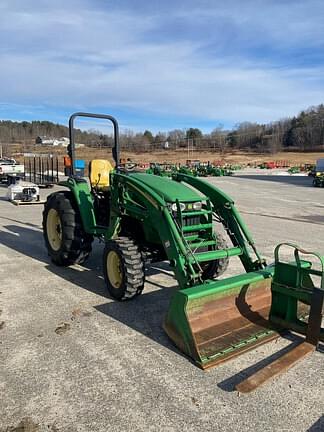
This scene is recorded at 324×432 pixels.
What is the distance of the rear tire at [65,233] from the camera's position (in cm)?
562

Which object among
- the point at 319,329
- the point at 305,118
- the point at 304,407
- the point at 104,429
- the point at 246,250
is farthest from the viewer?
the point at 305,118

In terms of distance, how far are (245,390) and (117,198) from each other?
2805 mm

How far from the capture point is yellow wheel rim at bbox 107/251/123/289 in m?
4.57

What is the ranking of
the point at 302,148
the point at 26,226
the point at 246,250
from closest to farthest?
the point at 246,250 < the point at 26,226 < the point at 302,148

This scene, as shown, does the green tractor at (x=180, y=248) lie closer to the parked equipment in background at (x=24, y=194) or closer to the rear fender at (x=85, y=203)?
the rear fender at (x=85, y=203)

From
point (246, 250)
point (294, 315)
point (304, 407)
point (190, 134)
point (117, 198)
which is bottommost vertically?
point (304, 407)

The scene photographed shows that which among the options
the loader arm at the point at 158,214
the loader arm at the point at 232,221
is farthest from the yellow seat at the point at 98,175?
the loader arm at the point at 232,221

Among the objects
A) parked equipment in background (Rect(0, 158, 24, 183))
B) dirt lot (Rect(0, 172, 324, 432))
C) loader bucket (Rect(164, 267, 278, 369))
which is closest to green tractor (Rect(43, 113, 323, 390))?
loader bucket (Rect(164, 267, 278, 369))

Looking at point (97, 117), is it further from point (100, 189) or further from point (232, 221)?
point (232, 221)

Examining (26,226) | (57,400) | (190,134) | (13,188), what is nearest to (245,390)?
(57,400)

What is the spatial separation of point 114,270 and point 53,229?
2.08 metres

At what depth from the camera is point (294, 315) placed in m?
3.78

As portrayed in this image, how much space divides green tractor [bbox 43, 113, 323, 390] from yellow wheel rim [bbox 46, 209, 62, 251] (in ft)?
0.12

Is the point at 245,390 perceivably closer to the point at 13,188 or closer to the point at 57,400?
the point at 57,400
